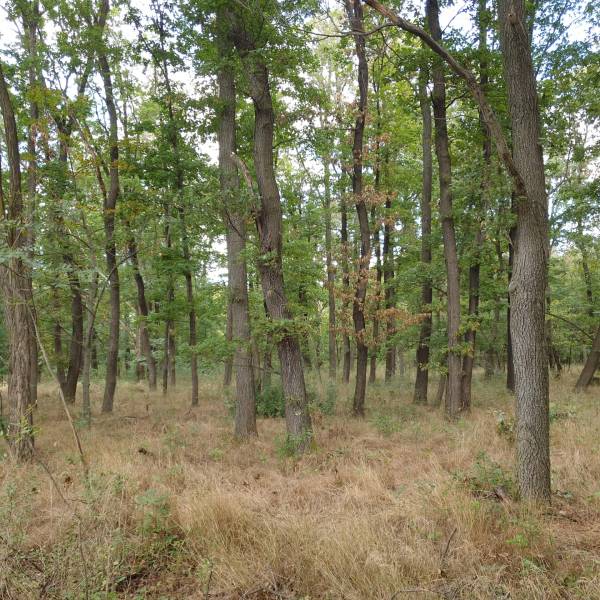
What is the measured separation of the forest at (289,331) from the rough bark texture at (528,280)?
2 cm

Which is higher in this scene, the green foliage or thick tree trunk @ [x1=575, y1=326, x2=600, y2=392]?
thick tree trunk @ [x1=575, y1=326, x2=600, y2=392]

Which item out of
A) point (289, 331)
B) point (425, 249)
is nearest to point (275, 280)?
point (289, 331)

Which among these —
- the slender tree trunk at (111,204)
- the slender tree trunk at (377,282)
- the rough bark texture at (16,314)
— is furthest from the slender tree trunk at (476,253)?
the slender tree trunk at (111,204)

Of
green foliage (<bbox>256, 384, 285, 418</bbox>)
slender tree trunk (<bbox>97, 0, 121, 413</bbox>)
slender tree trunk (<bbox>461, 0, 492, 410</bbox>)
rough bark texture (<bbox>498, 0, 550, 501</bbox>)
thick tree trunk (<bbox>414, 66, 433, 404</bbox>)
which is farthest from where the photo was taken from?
thick tree trunk (<bbox>414, 66, 433, 404</bbox>)

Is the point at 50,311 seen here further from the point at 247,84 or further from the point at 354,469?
the point at 354,469

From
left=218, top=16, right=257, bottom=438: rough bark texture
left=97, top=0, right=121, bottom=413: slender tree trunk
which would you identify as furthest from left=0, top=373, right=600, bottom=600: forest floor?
left=97, top=0, right=121, bottom=413: slender tree trunk

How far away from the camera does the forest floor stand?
305cm

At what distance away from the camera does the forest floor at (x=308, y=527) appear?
3049mm

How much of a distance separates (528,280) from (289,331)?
387 centimetres

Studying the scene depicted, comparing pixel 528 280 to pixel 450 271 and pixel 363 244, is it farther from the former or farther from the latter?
pixel 363 244

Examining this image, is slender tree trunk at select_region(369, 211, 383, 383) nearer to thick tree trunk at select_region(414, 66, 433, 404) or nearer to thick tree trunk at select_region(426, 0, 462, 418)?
thick tree trunk at select_region(414, 66, 433, 404)

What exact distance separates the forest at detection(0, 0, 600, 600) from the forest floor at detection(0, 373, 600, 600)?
0.03 meters

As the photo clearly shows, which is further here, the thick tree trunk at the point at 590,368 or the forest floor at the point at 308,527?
the thick tree trunk at the point at 590,368

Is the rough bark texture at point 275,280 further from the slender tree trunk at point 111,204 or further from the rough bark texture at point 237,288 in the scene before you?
the slender tree trunk at point 111,204
